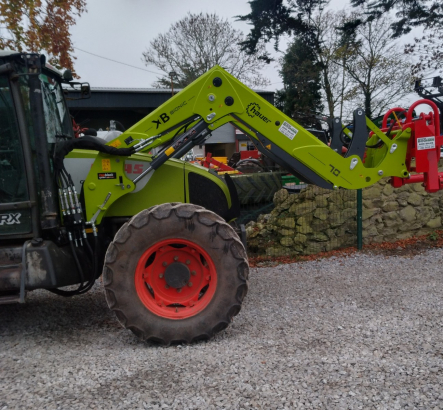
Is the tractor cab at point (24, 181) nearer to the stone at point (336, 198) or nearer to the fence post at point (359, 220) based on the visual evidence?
the stone at point (336, 198)

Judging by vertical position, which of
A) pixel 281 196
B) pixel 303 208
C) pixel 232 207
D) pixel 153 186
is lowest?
pixel 303 208

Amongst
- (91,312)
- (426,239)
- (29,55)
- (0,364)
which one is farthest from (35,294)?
(426,239)

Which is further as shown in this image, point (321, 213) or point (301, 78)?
point (301, 78)

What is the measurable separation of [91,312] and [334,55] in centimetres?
1900

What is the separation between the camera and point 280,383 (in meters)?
3.16

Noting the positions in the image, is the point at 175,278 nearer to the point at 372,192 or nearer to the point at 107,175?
the point at 107,175

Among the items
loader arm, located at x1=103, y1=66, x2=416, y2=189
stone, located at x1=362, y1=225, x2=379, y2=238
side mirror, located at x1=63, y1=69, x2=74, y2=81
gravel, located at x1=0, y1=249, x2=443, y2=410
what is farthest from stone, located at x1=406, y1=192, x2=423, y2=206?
side mirror, located at x1=63, y1=69, x2=74, y2=81

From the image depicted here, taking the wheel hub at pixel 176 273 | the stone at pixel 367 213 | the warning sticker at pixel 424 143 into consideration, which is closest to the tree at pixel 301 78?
the stone at pixel 367 213

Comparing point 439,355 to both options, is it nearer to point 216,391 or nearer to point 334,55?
point 216,391

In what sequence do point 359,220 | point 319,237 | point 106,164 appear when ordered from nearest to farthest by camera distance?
point 106,164
point 359,220
point 319,237

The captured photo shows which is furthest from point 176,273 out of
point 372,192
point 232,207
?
point 372,192

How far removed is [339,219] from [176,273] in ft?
15.6

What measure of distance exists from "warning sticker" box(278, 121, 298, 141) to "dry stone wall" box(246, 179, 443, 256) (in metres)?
3.75

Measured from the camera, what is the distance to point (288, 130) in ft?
14.7
